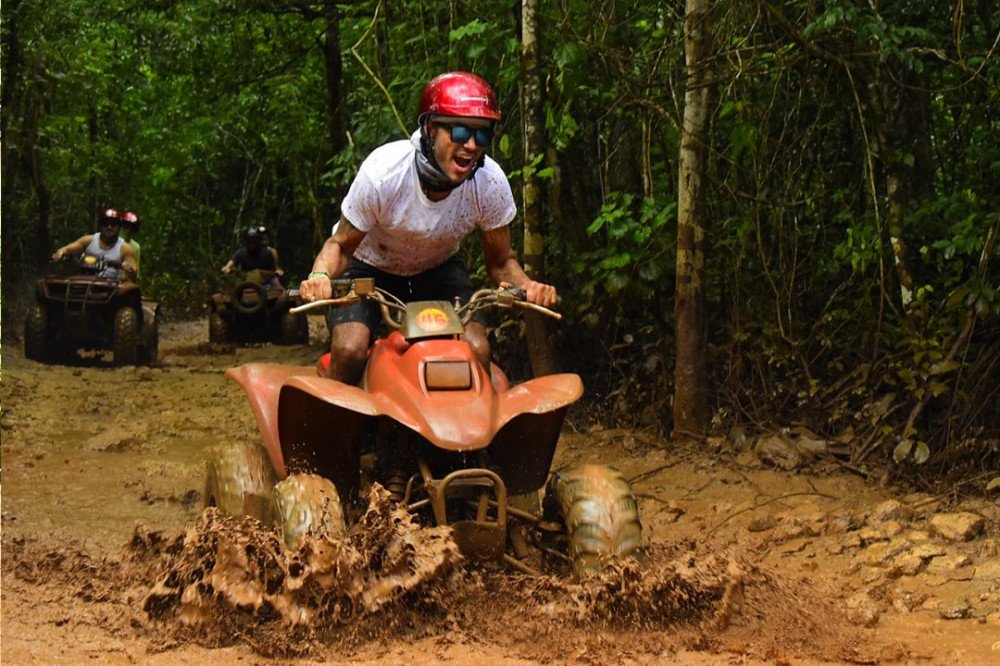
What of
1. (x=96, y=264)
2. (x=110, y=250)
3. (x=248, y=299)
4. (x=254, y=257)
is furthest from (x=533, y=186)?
(x=254, y=257)

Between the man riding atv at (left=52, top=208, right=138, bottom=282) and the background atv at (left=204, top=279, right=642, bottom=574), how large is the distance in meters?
9.54

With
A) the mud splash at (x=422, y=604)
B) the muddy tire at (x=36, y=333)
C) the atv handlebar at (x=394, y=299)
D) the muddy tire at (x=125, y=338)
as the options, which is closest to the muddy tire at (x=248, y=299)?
the muddy tire at (x=125, y=338)

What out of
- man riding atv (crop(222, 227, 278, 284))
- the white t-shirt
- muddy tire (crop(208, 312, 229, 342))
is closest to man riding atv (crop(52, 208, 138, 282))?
muddy tire (crop(208, 312, 229, 342))

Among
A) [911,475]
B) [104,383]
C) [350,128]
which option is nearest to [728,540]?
[911,475]

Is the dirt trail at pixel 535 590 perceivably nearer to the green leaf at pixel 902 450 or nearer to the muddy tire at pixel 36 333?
the green leaf at pixel 902 450

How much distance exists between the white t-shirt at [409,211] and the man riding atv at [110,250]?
9.27 m

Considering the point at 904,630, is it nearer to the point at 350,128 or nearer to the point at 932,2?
the point at 932,2

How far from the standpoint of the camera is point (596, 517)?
425cm

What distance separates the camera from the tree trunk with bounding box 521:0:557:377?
7559 millimetres

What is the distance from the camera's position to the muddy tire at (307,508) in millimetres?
4039

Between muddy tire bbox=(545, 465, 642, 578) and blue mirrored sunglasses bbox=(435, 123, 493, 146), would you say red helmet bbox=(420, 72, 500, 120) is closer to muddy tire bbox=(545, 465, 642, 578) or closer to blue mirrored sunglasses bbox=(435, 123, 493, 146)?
blue mirrored sunglasses bbox=(435, 123, 493, 146)

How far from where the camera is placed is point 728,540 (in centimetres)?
573

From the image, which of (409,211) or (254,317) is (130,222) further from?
(409,211)

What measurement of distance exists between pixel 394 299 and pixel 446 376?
2.05 ft
